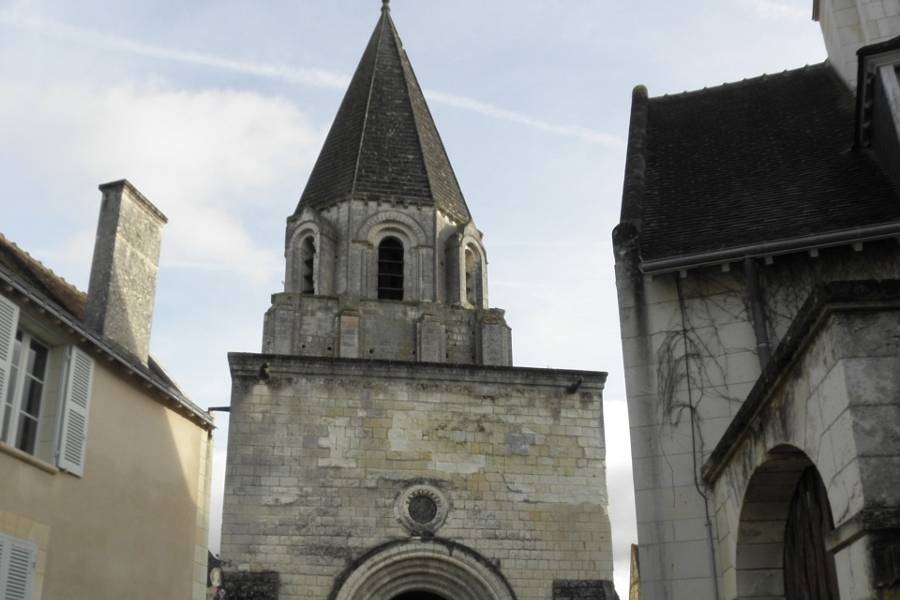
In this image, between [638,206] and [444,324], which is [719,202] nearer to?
[638,206]

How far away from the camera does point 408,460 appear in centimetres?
1504

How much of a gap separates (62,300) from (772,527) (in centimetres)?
841

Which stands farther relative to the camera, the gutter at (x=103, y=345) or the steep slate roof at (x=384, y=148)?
the steep slate roof at (x=384, y=148)

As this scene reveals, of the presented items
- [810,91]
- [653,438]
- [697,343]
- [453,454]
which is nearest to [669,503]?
[653,438]

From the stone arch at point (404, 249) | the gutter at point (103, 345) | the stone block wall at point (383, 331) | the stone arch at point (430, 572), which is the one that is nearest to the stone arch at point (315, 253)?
the stone arch at point (404, 249)

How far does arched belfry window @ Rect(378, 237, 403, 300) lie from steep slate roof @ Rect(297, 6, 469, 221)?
3.24 feet

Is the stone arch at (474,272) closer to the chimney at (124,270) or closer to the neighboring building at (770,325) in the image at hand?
the chimney at (124,270)

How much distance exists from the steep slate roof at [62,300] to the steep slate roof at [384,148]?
7744mm

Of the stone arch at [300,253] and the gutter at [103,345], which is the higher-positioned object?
the stone arch at [300,253]

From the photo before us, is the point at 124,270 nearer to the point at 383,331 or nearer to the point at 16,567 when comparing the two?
the point at 16,567

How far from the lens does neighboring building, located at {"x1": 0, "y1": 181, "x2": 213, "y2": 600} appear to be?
838 cm

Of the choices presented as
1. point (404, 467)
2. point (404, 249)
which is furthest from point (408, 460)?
point (404, 249)

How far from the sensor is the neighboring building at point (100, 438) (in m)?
8.38

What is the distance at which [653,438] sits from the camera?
292 inches
